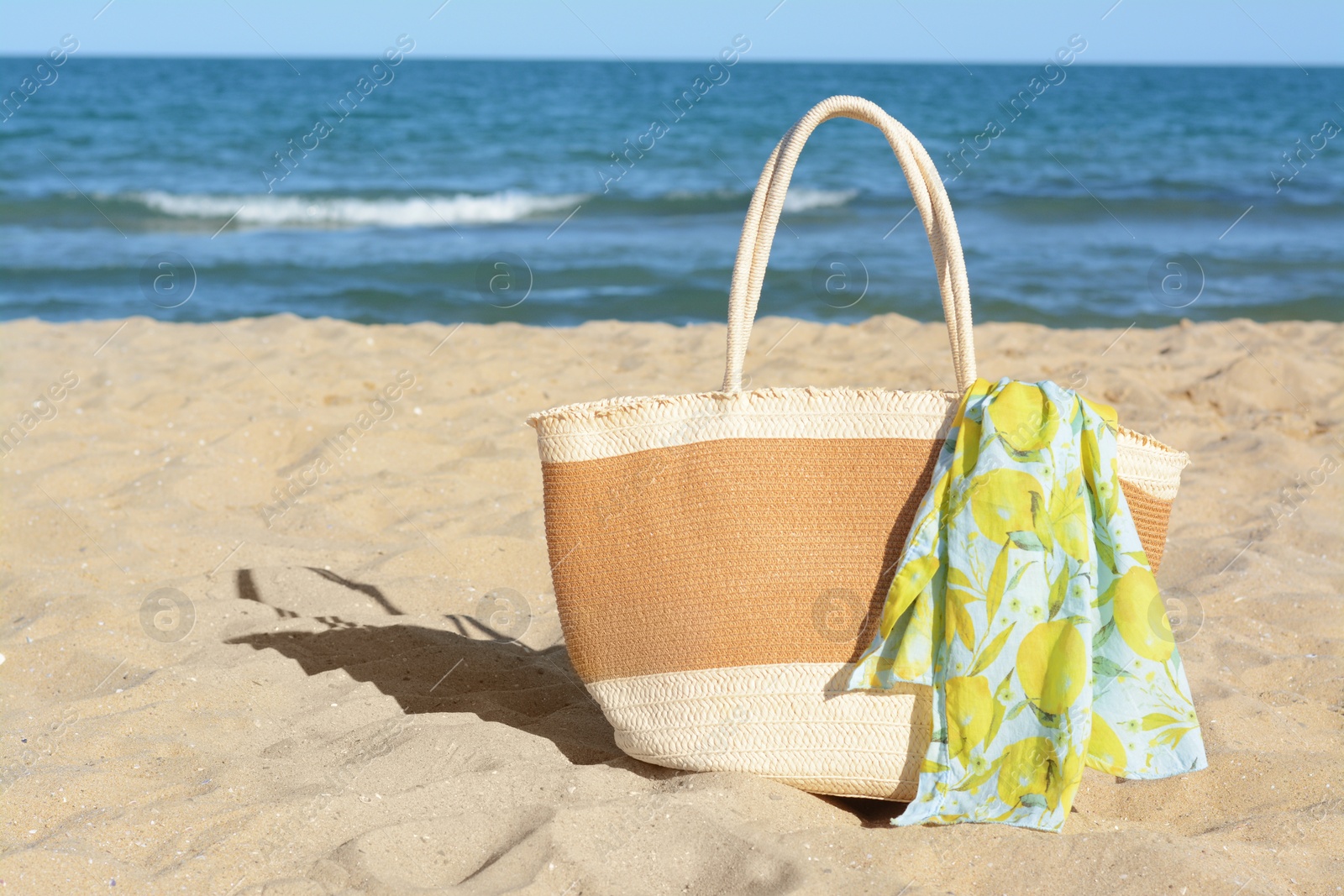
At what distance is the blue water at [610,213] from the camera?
25.0 feet

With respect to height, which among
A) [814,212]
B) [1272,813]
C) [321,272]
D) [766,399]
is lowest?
[1272,813]

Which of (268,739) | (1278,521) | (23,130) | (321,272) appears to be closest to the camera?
(268,739)

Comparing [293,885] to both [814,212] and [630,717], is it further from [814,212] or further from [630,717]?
[814,212]

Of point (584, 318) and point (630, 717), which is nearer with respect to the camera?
point (630, 717)

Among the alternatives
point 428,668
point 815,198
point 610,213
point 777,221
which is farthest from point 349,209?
point 777,221

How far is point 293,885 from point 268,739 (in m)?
0.51

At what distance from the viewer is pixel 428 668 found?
2.23 metres

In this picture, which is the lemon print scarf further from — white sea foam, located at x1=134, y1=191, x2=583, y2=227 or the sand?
white sea foam, located at x1=134, y1=191, x2=583, y2=227

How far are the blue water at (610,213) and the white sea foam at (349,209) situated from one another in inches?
1.6

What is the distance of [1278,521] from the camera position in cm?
315

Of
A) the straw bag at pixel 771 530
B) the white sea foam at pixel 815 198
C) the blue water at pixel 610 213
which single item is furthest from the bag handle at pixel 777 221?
the white sea foam at pixel 815 198

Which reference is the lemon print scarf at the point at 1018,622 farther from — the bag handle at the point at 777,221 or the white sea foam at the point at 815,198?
the white sea foam at the point at 815,198

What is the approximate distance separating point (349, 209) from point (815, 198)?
197 inches

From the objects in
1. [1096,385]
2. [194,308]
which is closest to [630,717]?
[1096,385]
